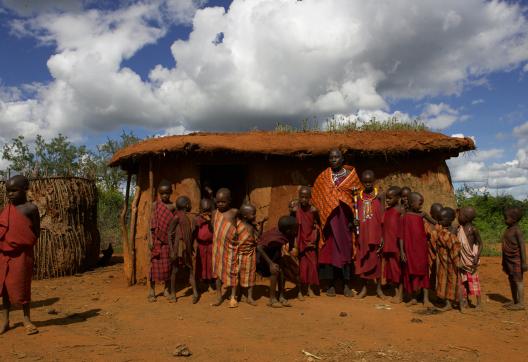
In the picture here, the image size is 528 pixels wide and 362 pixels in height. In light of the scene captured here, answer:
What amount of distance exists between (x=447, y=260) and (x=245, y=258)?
2579mm

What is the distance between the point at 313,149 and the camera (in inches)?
268

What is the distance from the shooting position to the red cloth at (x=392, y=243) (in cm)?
557

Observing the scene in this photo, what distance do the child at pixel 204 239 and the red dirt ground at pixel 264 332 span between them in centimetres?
44

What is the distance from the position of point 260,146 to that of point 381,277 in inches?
108

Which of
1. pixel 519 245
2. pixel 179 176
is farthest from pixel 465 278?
pixel 179 176

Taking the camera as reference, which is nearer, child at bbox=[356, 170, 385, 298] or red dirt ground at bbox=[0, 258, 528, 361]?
red dirt ground at bbox=[0, 258, 528, 361]

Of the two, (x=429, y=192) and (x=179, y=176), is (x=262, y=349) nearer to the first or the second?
(x=179, y=176)

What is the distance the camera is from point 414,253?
5.39 m

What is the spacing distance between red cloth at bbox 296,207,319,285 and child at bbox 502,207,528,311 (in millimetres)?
2463

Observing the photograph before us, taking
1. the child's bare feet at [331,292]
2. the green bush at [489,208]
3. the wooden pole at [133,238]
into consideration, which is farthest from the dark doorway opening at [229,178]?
the green bush at [489,208]

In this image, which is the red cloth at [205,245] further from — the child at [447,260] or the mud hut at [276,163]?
the child at [447,260]

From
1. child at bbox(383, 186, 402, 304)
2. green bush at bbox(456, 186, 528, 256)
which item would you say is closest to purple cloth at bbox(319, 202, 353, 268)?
child at bbox(383, 186, 402, 304)

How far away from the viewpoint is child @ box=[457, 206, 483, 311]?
17.1ft

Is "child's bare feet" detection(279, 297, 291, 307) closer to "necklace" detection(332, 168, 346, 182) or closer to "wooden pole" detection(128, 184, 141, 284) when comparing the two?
"necklace" detection(332, 168, 346, 182)
